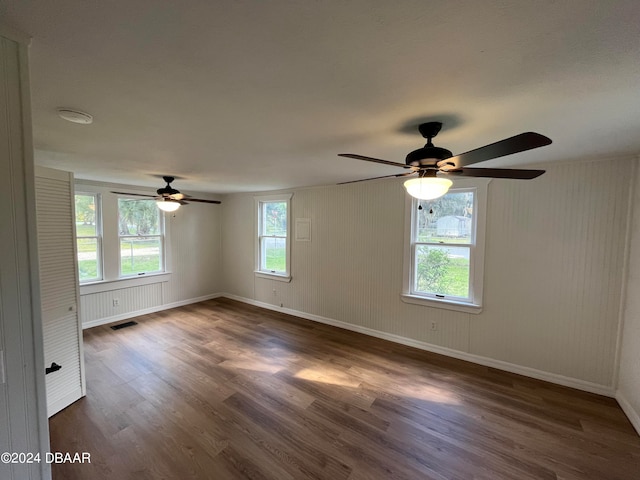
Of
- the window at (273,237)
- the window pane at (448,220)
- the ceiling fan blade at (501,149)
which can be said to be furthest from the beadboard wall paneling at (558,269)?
the window at (273,237)

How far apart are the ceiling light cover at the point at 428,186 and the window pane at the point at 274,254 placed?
368 centimetres

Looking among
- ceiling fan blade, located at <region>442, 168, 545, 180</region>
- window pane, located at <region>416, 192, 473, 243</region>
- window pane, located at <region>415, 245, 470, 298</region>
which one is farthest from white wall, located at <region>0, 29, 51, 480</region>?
window pane, located at <region>415, 245, 470, 298</region>

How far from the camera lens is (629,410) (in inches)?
95.0

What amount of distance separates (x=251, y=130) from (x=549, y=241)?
10.8ft

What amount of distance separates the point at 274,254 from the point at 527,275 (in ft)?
13.5

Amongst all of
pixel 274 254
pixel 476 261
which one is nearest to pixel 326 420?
pixel 476 261

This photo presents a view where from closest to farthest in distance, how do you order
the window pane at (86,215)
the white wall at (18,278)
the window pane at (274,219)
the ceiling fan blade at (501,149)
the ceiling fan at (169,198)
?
the white wall at (18,278)
the ceiling fan blade at (501,149)
the ceiling fan at (169,198)
the window pane at (86,215)
the window pane at (274,219)

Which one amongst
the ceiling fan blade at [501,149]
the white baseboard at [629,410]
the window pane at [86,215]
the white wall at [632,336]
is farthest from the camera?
the window pane at [86,215]

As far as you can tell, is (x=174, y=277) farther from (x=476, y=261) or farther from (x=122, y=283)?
(x=476, y=261)

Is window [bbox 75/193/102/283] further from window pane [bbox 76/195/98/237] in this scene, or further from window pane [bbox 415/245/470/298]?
window pane [bbox 415/245/470/298]

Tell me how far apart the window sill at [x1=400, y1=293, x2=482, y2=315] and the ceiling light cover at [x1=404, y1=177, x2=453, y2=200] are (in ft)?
7.14

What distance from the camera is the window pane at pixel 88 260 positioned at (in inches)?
169

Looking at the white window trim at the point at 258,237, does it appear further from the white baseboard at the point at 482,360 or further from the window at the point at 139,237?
the window at the point at 139,237

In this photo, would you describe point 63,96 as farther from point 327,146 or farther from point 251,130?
point 327,146
